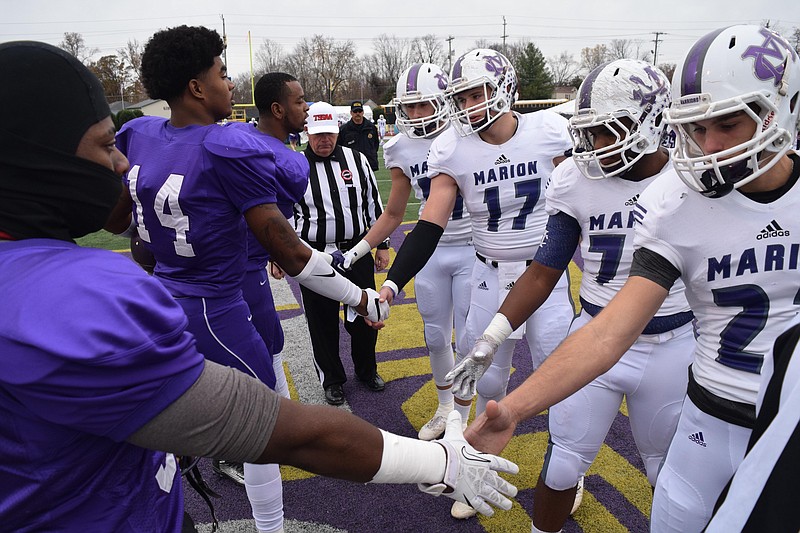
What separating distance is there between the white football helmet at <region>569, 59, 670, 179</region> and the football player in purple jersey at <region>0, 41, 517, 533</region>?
1.57 meters

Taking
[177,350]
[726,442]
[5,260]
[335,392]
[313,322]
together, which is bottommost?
[335,392]

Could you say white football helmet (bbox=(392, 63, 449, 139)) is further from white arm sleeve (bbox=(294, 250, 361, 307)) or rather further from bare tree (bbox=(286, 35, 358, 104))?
bare tree (bbox=(286, 35, 358, 104))

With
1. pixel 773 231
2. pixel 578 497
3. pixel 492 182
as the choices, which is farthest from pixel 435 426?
pixel 773 231

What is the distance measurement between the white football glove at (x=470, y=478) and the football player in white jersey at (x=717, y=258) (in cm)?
11

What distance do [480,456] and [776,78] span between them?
1.32 metres

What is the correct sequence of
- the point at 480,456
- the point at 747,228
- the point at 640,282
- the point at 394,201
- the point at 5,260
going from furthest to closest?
the point at 394,201
the point at 640,282
the point at 747,228
the point at 480,456
the point at 5,260

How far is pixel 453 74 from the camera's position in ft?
10.8

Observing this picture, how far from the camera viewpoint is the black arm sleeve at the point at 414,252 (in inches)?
121

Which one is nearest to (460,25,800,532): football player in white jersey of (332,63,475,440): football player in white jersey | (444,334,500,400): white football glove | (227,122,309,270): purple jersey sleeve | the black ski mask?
(444,334,500,400): white football glove

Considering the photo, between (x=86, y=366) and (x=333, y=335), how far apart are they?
3368mm

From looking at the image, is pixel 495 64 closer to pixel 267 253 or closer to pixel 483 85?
pixel 483 85

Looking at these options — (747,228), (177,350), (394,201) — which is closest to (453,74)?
(394,201)

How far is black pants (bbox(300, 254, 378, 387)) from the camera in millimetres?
4250

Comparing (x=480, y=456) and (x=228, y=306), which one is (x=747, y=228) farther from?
(x=228, y=306)
